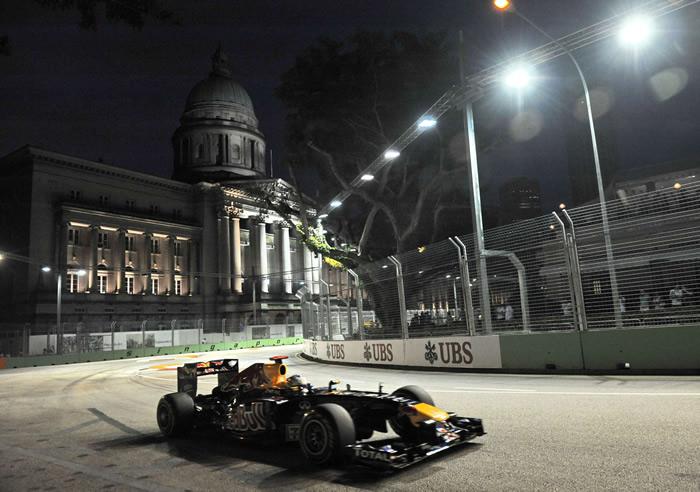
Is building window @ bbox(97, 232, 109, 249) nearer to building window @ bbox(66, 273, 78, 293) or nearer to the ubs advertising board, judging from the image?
building window @ bbox(66, 273, 78, 293)

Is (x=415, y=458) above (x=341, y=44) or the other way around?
the other way around

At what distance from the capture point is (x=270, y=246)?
85438 mm

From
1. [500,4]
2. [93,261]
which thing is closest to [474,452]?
[500,4]

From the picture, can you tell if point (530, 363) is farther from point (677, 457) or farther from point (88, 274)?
point (88, 274)

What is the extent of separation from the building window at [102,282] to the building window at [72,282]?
106 inches

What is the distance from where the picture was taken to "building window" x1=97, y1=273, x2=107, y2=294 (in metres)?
63.2

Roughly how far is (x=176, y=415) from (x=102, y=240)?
212ft

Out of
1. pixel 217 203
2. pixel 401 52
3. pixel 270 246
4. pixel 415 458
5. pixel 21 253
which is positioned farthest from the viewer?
pixel 270 246

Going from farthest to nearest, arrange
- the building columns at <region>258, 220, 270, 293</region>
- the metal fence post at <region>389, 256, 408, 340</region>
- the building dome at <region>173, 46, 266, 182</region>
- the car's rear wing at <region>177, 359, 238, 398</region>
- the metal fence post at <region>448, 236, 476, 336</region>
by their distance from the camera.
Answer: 1. the building dome at <region>173, 46, 266, 182</region>
2. the building columns at <region>258, 220, 270, 293</region>
3. the metal fence post at <region>389, 256, 408, 340</region>
4. the metal fence post at <region>448, 236, 476, 336</region>
5. the car's rear wing at <region>177, 359, 238, 398</region>

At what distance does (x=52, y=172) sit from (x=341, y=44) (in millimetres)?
46414

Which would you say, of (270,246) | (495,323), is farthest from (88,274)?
(495,323)

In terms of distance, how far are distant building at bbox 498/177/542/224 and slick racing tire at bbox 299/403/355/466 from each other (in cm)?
2860

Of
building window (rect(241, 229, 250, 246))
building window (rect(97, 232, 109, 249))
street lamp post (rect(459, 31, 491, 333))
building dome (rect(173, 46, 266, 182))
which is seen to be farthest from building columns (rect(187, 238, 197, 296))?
street lamp post (rect(459, 31, 491, 333))

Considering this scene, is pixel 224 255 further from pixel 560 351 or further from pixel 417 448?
pixel 417 448
